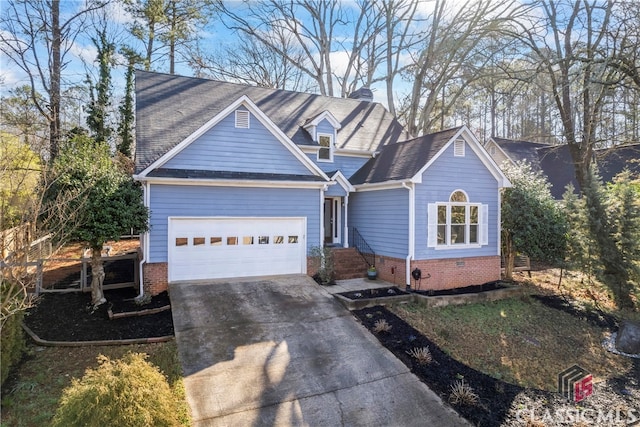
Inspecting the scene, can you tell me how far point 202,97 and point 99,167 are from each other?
7.30 meters

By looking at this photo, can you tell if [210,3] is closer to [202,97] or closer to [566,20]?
[202,97]

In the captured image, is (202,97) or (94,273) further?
(202,97)

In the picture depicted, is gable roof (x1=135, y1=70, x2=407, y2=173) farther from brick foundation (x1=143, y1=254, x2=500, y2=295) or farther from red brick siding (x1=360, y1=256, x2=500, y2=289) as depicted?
red brick siding (x1=360, y1=256, x2=500, y2=289)

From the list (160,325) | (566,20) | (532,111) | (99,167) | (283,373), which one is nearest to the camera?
(283,373)

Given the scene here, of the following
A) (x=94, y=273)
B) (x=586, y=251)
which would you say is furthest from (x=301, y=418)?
(x=586, y=251)

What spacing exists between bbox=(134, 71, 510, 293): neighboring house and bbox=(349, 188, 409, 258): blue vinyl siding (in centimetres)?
4

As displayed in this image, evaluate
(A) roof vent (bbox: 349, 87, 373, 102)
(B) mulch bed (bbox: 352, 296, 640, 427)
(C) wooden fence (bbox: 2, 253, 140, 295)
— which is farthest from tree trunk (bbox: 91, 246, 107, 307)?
(A) roof vent (bbox: 349, 87, 373, 102)

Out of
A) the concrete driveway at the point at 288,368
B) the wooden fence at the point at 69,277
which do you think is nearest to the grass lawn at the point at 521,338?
the concrete driveway at the point at 288,368

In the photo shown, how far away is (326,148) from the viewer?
51.7 feet

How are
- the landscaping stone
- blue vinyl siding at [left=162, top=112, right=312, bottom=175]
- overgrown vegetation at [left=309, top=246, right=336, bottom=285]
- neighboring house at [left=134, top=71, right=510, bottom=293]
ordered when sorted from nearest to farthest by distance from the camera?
→ 1. the landscaping stone
2. neighboring house at [left=134, top=71, right=510, bottom=293]
3. blue vinyl siding at [left=162, top=112, right=312, bottom=175]
4. overgrown vegetation at [left=309, top=246, right=336, bottom=285]

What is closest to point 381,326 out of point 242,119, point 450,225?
point 450,225

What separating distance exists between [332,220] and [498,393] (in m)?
9.76

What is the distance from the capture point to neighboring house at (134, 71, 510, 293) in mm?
10858

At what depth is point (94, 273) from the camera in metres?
9.48
